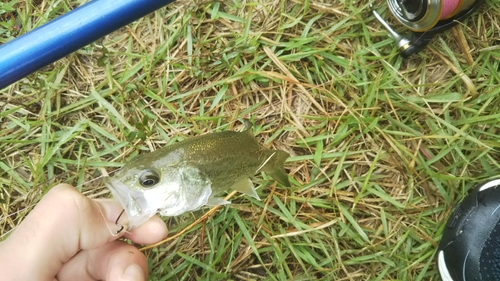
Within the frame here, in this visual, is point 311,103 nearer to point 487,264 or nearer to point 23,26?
point 487,264

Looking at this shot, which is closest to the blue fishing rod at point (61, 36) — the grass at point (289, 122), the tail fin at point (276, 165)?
the grass at point (289, 122)

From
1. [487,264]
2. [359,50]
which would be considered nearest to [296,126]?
[359,50]

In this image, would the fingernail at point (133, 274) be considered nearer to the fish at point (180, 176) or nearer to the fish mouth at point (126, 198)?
the fish at point (180, 176)

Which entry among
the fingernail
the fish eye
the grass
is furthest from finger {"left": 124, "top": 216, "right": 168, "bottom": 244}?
the grass

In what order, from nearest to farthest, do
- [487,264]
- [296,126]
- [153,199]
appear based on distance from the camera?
[153,199]
[487,264]
[296,126]

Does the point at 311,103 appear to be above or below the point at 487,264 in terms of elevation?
above

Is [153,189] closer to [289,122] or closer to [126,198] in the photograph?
[126,198]

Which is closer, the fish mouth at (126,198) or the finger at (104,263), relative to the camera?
the fish mouth at (126,198)
